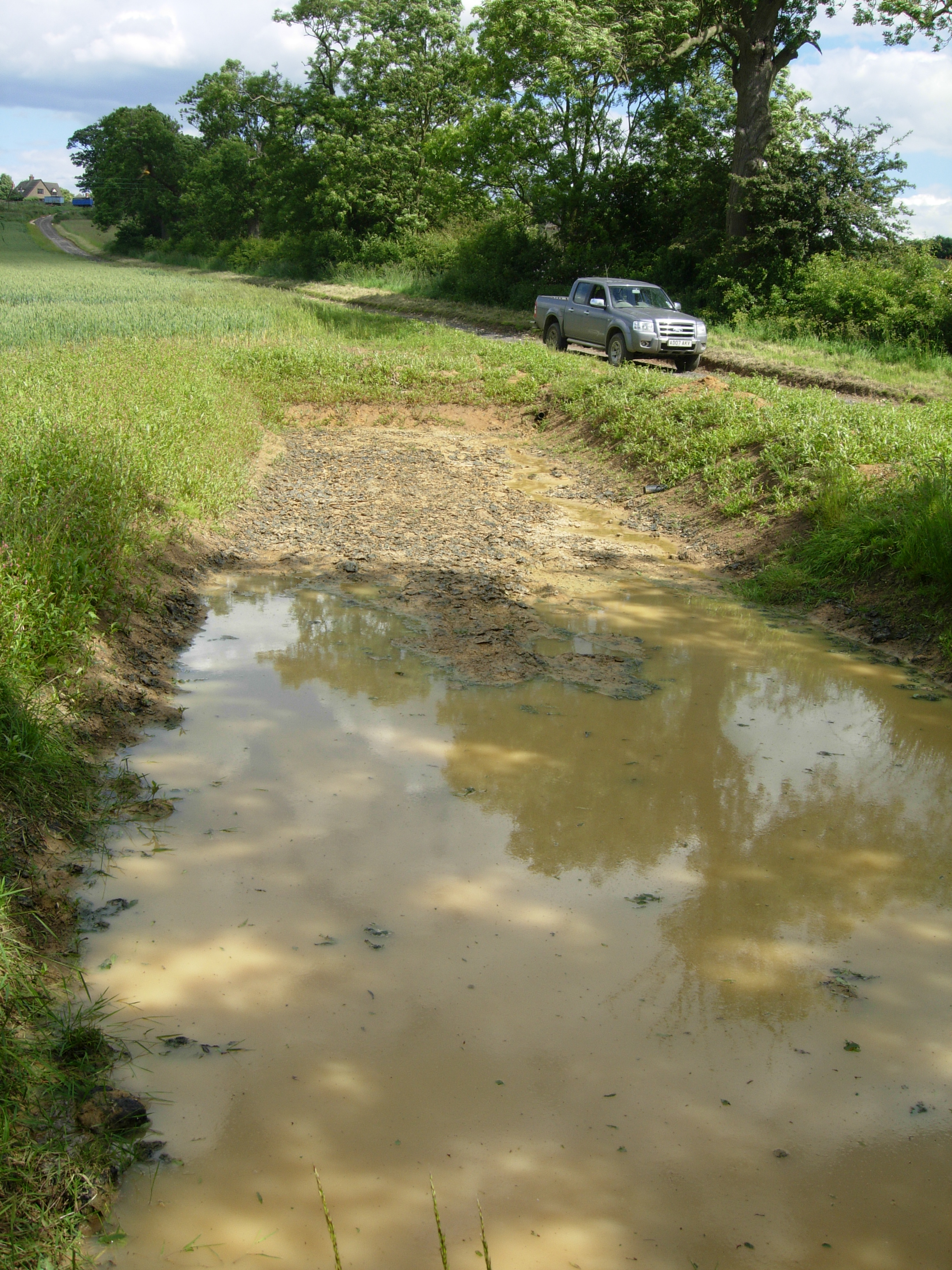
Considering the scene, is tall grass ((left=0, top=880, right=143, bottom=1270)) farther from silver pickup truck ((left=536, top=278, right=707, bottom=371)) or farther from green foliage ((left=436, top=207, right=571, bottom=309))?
green foliage ((left=436, top=207, right=571, bottom=309))

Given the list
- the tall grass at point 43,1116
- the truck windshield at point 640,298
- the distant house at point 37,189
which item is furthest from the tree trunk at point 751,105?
the distant house at point 37,189

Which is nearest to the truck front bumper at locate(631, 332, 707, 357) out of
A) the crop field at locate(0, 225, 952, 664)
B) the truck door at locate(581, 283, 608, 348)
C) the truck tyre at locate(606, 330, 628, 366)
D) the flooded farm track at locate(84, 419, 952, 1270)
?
the truck tyre at locate(606, 330, 628, 366)

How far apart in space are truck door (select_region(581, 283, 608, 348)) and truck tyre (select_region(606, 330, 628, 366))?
0.85 ft

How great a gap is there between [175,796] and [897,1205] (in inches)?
148

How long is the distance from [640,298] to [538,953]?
676 inches

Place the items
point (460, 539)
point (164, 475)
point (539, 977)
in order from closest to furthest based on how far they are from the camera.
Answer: point (539, 977) < point (164, 475) < point (460, 539)

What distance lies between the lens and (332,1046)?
3439 millimetres

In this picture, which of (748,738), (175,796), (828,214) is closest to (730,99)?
(828,214)

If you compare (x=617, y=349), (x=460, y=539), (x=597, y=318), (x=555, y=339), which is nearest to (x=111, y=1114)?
(x=460, y=539)

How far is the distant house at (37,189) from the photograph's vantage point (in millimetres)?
146000

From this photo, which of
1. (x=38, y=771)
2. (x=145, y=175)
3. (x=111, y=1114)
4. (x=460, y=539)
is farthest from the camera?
(x=145, y=175)

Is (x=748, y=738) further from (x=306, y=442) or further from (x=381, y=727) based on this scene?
(x=306, y=442)

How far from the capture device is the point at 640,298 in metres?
18.8

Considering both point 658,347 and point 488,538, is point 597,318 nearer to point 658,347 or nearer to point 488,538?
point 658,347
